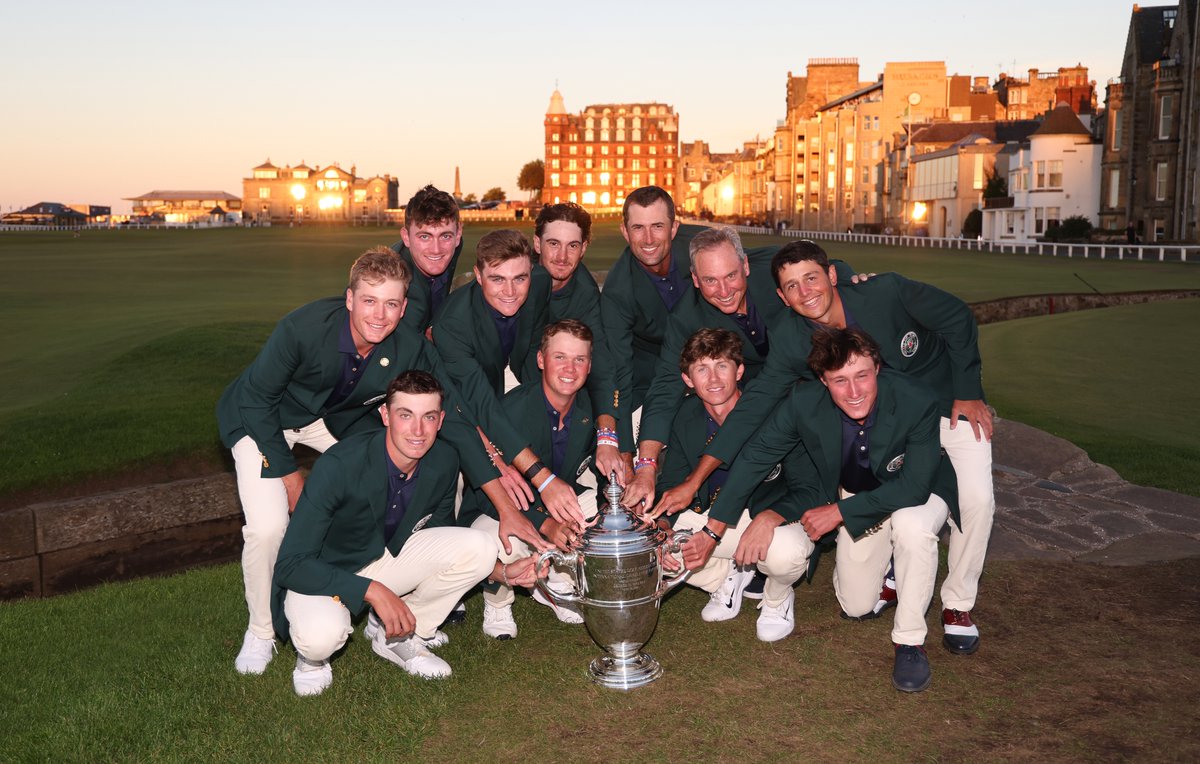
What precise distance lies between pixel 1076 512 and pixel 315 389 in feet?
19.1

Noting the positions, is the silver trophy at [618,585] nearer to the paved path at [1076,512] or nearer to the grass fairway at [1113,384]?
the paved path at [1076,512]

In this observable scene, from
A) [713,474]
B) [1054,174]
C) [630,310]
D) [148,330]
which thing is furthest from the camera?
[1054,174]

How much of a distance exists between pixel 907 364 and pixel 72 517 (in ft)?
20.6

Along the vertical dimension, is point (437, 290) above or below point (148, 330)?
above

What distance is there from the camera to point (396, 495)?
5.47 m

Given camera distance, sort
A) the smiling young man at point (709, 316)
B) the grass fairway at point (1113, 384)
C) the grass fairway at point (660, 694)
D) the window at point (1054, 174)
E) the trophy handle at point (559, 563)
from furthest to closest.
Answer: the window at point (1054, 174)
the grass fairway at point (1113, 384)
the smiling young man at point (709, 316)
the trophy handle at point (559, 563)
the grass fairway at point (660, 694)

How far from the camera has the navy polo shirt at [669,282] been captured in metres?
7.17

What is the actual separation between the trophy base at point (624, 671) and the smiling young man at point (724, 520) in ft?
1.95

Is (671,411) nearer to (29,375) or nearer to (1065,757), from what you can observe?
(1065,757)

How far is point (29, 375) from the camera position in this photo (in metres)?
13.7

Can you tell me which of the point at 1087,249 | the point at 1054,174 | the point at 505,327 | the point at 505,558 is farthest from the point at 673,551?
the point at 1054,174

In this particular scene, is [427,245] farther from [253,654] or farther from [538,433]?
[253,654]

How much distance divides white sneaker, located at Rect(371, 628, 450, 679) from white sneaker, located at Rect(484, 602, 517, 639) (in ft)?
1.73

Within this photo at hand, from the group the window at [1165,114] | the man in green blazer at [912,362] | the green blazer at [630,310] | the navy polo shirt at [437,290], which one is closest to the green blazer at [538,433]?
the green blazer at [630,310]
